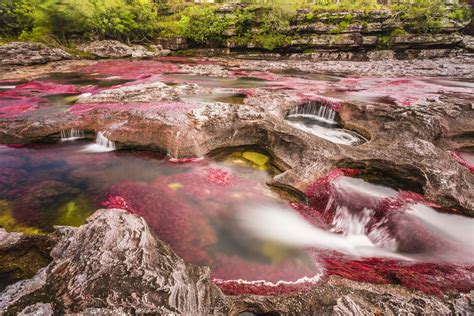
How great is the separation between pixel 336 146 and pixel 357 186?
161 centimetres

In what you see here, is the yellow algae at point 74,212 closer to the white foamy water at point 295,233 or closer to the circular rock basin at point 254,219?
the circular rock basin at point 254,219

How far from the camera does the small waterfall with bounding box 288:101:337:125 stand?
1245 centimetres

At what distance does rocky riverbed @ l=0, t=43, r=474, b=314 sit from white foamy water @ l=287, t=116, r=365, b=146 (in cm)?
13

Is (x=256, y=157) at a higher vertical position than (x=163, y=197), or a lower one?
higher

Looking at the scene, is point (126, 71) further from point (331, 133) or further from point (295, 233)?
point (295, 233)

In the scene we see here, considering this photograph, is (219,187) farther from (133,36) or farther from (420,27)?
(420,27)

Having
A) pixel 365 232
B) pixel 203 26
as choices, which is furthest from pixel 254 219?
pixel 203 26

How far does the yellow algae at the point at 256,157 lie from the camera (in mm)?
8562

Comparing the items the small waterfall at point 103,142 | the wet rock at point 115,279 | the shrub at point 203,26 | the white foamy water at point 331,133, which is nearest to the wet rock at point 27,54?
the shrub at point 203,26

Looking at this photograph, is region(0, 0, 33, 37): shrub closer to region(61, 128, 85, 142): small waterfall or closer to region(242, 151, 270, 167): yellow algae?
region(61, 128, 85, 142): small waterfall

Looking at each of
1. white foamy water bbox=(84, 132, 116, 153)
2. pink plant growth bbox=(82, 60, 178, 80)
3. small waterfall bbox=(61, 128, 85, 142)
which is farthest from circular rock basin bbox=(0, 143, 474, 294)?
pink plant growth bbox=(82, 60, 178, 80)

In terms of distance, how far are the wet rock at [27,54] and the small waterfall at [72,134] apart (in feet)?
69.4

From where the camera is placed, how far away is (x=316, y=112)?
42.6ft

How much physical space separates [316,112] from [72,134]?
11.3 meters
